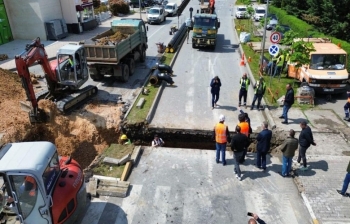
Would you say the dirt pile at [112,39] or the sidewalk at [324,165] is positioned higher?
the dirt pile at [112,39]

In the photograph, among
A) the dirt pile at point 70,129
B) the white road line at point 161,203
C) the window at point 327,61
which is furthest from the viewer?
the window at point 327,61

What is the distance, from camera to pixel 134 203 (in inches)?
344

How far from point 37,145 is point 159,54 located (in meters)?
17.1

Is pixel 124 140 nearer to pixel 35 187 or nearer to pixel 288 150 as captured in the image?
pixel 35 187

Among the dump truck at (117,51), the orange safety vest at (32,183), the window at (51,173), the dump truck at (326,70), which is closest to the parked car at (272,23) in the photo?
the dump truck at (326,70)

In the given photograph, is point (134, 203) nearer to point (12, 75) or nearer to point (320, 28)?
point (12, 75)

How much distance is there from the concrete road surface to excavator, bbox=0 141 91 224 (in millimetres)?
1368

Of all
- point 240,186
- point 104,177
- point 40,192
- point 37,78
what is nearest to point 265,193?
point 240,186

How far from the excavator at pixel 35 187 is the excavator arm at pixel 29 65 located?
4371 millimetres

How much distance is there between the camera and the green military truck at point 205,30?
23156 millimetres

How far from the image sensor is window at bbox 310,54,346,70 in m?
15.4

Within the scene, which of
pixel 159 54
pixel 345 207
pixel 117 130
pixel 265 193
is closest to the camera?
pixel 345 207

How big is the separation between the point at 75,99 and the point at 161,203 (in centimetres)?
722

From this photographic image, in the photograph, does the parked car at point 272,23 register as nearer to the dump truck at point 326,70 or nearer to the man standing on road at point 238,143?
the dump truck at point 326,70
